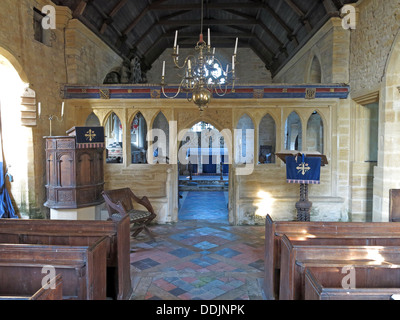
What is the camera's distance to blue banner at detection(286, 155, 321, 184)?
17.5 ft

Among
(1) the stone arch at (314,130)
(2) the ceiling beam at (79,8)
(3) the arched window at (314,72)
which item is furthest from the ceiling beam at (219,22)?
(1) the stone arch at (314,130)

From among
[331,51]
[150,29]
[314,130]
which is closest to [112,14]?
[150,29]

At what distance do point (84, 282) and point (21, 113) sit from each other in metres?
4.20

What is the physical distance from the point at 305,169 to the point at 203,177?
769cm

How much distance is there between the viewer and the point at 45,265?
100 inches

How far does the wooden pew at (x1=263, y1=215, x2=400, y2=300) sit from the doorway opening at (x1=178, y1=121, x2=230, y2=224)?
138 inches

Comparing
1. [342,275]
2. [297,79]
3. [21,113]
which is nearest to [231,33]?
[297,79]

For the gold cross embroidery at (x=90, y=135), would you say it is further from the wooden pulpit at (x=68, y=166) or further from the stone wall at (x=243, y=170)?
the stone wall at (x=243, y=170)

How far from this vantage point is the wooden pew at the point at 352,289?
1.99 meters

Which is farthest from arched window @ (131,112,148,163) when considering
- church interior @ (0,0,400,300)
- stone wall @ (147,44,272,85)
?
church interior @ (0,0,400,300)

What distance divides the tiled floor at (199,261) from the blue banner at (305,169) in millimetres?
1435

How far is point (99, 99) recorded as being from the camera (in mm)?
6648
